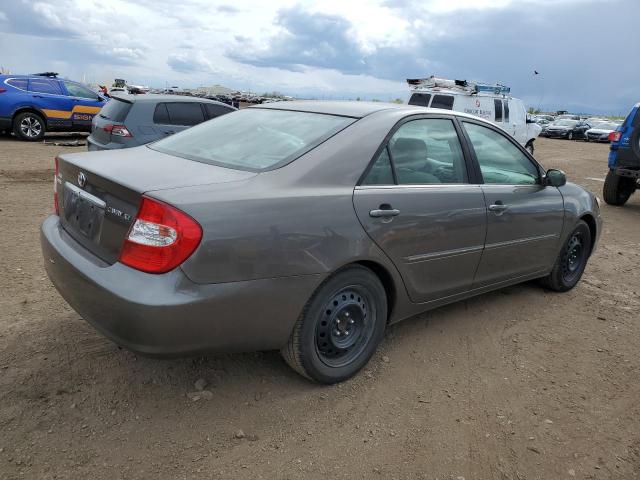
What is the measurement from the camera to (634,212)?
30.7 feet

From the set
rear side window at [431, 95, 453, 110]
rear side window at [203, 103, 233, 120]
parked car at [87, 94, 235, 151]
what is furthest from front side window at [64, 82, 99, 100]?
rear side window at [431, 95, 453, 110]

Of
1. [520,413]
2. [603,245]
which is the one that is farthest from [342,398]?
[603,245]

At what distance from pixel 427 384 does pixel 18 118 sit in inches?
549

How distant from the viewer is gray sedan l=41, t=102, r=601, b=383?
2.37 meters

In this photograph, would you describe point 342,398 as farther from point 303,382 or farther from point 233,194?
point 233,194

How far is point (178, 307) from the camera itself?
7.60ft

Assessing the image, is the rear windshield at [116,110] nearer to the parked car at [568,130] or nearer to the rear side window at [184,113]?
the rear side window at [184,113]

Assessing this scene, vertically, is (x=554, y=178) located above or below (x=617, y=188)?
above

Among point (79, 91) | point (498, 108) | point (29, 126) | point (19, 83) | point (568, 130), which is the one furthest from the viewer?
point (568, 130)

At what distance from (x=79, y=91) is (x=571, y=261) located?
1379 centimetres

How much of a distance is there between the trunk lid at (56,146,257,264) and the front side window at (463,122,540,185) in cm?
187

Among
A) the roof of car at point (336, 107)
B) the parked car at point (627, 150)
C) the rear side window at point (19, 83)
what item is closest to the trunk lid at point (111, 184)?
the roof of car at point (336, 107)

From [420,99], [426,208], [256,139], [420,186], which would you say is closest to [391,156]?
[420,186]

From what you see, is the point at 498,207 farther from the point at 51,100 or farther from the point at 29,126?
the point at 29,126
